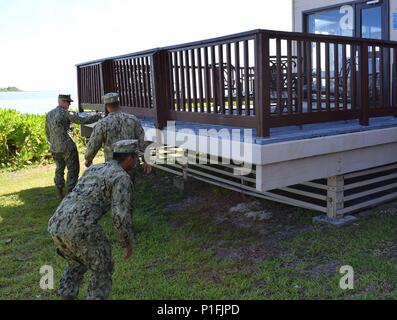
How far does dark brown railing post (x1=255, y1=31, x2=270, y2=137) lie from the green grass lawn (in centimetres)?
143

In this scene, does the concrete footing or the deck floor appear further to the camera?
the concrete footing

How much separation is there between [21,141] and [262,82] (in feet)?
33.0

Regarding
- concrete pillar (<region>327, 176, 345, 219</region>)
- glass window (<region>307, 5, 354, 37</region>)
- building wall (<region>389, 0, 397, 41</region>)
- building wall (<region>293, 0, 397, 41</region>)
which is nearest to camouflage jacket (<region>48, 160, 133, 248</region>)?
concrete pillar (<region>327, 176, 345, 219</region>)

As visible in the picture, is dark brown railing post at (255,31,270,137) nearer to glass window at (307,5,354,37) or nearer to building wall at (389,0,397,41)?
building wall at (389,0,397,41)

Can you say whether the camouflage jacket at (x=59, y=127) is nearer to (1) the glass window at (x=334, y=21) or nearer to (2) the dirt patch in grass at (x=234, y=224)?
(2) the dirt patch in grass at (x=234, y=224)

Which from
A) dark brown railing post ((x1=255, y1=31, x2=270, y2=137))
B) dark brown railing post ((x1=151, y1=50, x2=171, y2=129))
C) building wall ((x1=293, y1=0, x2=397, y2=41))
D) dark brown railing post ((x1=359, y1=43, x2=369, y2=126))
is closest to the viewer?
dark brown railing post ((x1=255, y1=31, x2=270, y2=137))

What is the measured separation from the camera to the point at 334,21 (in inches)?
353

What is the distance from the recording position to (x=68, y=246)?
3.66 m

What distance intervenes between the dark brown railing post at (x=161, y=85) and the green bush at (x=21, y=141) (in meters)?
7.61

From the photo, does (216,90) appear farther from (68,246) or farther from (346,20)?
(346,20)

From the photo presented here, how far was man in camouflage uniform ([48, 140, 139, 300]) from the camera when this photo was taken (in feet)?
11.8

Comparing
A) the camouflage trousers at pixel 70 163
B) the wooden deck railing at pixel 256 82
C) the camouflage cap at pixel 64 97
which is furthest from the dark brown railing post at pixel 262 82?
the camouflage trousers at pixel 70 163

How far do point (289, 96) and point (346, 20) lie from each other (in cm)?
451

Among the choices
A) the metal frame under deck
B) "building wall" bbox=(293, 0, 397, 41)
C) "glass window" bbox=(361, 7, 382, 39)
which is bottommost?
the metal frame under deck
